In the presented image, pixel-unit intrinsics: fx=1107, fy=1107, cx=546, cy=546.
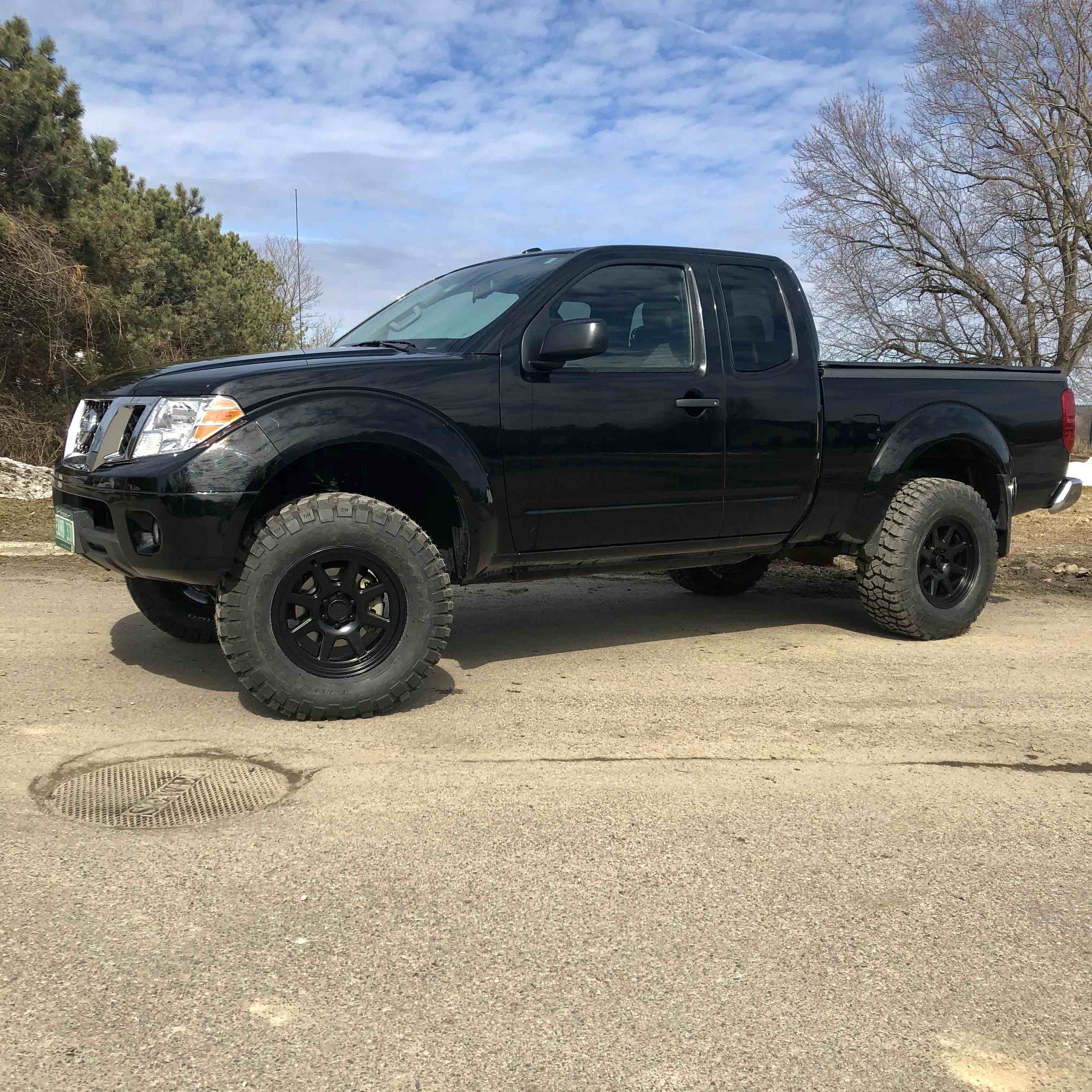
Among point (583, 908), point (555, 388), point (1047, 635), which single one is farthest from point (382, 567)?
point (1047, 635)

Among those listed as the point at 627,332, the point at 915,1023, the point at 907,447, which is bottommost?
the point at 915,1023

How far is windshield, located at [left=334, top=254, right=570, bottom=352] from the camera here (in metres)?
4.96

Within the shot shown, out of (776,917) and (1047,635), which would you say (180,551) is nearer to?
(776,917)

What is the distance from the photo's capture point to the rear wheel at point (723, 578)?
7.20m

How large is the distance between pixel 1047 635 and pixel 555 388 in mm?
3302

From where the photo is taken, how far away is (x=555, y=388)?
4801 millimetres

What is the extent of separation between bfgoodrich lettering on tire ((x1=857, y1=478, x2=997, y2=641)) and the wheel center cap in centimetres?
298

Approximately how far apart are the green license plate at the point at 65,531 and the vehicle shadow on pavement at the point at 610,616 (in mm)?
1824

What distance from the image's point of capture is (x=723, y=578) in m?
7.29

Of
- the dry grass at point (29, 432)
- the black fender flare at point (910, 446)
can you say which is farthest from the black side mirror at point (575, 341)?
the dry grass at point (29, 432)

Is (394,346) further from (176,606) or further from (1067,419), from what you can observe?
(1067,419)

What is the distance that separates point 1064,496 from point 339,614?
4477 millimetres

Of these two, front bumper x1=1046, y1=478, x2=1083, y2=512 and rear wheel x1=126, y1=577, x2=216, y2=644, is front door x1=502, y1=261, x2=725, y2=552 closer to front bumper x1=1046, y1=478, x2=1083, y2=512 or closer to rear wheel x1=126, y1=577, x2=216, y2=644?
rear wheel x1=126, y1=577, x2=216, y2=644

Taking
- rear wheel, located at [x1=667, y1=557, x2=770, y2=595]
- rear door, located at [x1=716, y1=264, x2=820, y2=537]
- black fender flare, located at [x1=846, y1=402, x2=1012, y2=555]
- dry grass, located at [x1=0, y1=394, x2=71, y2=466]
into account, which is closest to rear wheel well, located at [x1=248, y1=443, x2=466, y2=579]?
rear door, located at [x1=716, y1=264, x2=820, y2=537]
